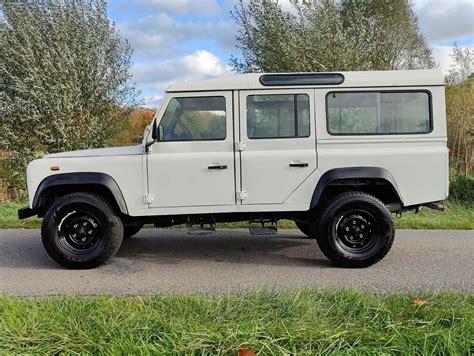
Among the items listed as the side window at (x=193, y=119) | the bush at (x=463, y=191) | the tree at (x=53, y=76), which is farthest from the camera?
the tree at (x=53, y=76)

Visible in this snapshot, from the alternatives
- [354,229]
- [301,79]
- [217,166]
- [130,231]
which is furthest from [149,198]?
[354,229]

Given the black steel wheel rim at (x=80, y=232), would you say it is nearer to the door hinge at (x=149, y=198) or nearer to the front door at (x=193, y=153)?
the door hinge at (x=149, y=198)

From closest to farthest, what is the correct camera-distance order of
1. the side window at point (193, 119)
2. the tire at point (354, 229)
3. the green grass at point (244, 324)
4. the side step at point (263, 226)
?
the green grass at point (244, 324) < the tire at point (354, 229) < the side window at point (193, 119) < the side step at point (263, 226)

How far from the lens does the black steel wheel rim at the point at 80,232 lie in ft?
19.3

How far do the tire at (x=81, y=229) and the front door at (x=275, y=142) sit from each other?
65.3 inches

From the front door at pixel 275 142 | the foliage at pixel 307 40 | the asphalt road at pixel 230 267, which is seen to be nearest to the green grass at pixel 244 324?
the asphalt road at pixel 230 267

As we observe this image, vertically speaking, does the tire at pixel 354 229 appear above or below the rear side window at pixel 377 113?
below

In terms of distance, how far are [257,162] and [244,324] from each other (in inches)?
104

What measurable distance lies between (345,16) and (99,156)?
10.7 metres

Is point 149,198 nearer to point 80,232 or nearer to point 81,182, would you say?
point 81,182

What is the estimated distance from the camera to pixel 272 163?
5773 millimetres

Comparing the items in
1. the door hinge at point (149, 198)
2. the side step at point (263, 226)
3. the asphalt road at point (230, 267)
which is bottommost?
the asphalt road at point (230, 267)

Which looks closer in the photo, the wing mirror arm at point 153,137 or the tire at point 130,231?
the wing mirror arm at point 153,137

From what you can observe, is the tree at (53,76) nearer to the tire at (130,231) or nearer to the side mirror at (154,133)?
the tire at (130,231)
